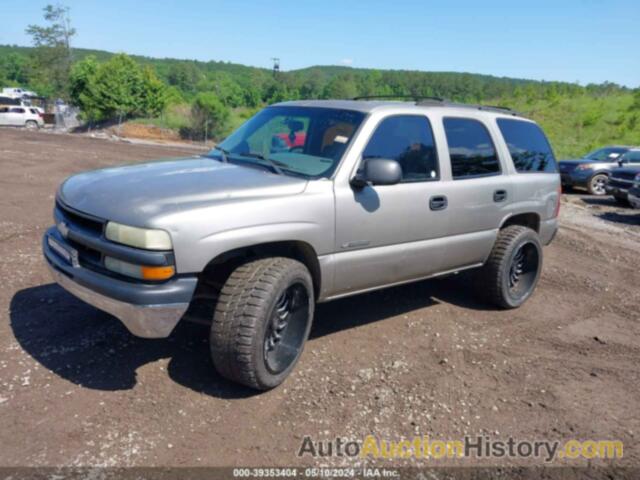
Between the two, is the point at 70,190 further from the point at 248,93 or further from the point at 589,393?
Result: the point at 248,93

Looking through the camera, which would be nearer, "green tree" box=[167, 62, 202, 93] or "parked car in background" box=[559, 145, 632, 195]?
"parked car in background" box=[559, 145, 632, 195]

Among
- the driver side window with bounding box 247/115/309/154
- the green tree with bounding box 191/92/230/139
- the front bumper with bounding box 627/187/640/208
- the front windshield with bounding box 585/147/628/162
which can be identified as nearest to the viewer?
the driver side window with bounding box 247/115/309/154

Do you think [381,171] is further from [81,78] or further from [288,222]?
[81,78]

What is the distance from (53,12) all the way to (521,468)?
2584 inches

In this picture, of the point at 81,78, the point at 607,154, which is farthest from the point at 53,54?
the point at 607,154

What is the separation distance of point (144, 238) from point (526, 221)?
13.9ft

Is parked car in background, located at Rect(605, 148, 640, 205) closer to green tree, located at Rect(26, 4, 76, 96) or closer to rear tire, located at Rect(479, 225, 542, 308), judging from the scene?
rear tire, located at Rect(479, 225, 542, 308)

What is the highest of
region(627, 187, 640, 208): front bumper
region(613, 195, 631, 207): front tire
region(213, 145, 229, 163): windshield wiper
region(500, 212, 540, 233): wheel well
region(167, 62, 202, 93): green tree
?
region(167, 62, 202, 93): green tree

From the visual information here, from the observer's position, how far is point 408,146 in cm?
438

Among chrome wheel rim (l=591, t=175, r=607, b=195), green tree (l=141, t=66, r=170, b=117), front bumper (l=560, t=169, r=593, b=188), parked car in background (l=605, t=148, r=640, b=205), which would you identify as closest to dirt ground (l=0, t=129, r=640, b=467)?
parked car in background (l=605, t=148, r=640, b=205)

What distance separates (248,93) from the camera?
247 feet

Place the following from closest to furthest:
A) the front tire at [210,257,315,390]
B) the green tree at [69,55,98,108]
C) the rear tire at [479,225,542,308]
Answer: the front tire at [210,257,315,390]
the rear tire at [479,225,542,308]
the green tree at [69,55,98,108]

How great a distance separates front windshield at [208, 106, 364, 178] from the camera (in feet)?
13.1

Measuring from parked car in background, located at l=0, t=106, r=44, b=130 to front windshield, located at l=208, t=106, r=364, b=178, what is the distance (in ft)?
116
